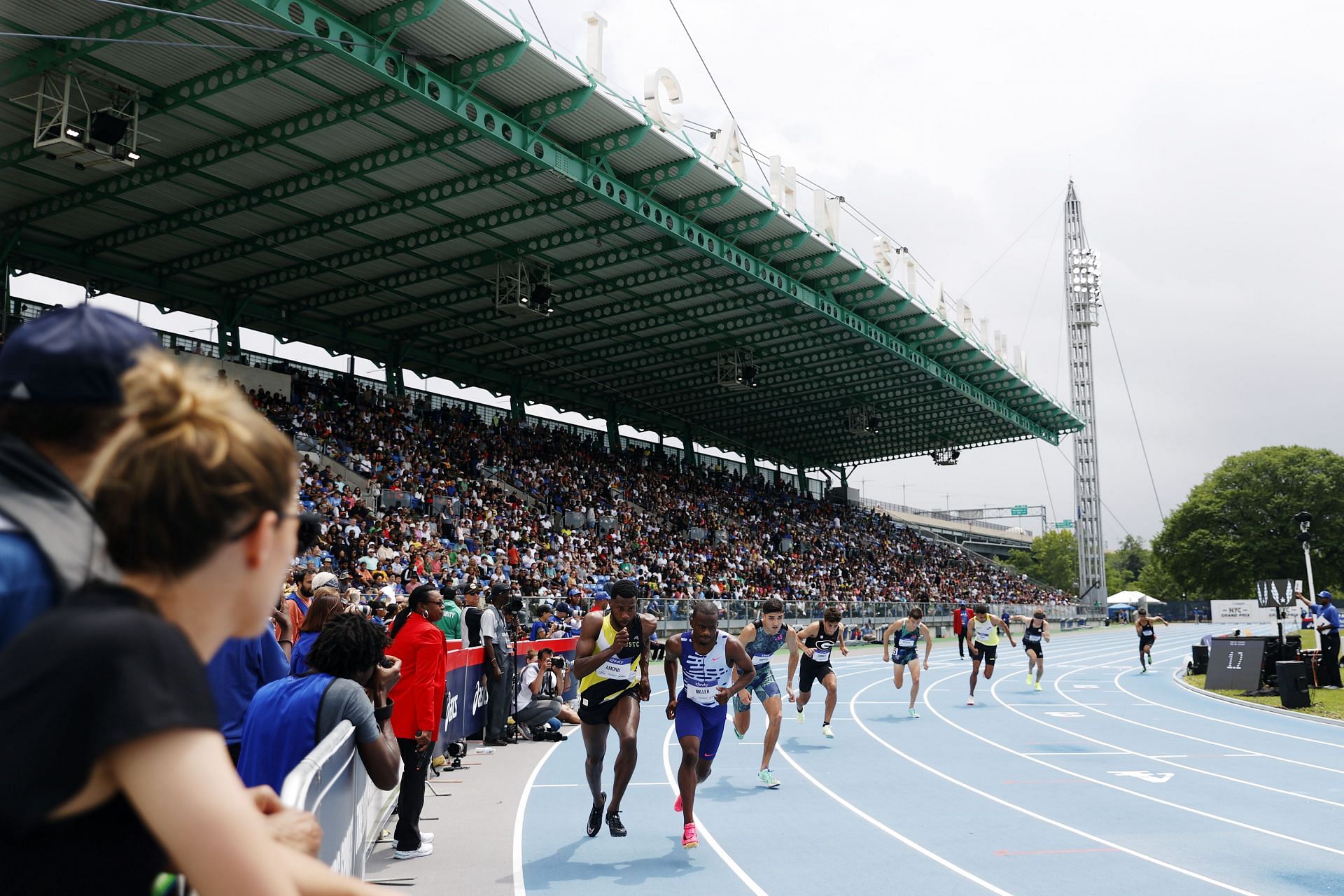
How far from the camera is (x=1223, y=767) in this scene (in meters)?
13.6

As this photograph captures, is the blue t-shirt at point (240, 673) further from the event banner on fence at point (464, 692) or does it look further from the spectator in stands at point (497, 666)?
the spectator in stands at point (497, 666)

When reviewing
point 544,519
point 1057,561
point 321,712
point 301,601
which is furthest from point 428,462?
point 1057,561

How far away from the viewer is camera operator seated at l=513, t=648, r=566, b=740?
15.3 meters

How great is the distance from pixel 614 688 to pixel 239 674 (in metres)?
4.77

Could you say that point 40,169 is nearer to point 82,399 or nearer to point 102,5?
point 102,5

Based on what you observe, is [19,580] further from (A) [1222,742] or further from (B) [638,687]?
(A) [1222,742]

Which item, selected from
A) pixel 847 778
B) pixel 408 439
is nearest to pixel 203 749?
pixel 847 778

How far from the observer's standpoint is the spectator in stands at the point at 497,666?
1324 centimetres

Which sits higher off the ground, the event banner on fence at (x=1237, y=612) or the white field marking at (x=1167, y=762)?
the white field marking at (x=1167, y=762)

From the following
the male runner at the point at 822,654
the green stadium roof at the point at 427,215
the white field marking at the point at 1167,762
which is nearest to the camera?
the white field marking at the point at 1167,762

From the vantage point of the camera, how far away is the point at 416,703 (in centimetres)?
799

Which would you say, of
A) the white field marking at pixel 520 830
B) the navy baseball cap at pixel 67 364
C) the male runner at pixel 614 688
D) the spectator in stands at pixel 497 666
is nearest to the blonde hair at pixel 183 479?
the navy baseball cap at pixel 67 364

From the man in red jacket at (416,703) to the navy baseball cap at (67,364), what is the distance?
6.66 meters

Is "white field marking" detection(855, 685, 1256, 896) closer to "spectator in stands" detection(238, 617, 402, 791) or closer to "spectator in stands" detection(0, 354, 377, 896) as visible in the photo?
"spectator in stands" detection(238, 617, 402, 791)
